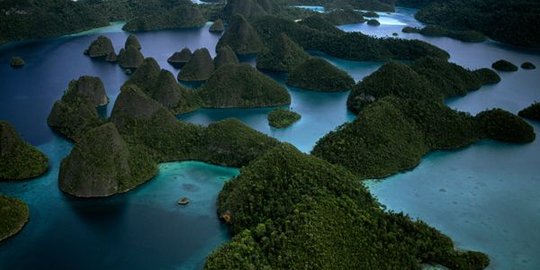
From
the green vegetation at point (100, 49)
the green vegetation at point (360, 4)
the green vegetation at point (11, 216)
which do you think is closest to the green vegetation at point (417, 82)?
the green vegetation at point (11, 216)

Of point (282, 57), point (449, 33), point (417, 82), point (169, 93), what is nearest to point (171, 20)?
point (282, 57)

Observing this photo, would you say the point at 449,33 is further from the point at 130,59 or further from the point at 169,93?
the point at 169,93

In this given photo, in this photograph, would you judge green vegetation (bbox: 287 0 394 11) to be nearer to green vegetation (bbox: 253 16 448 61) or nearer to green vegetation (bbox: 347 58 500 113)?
green vegetation (bbox: 253 16 448 61)

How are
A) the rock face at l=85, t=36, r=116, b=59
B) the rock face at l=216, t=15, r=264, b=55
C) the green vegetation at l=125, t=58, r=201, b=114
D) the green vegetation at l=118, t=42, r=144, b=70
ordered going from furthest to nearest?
the rock face at l=216, t=15, r=264, b=55 → the rock face at l=85, t=36, r=116, b=59 → the green vegetation at l=118, t=42, r=144, b=70 → the green vegetation at l=125, t=58, r=201, b=114

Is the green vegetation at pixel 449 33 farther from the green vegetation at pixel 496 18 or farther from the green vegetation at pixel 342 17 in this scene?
the green vegetation at pixel 342 17

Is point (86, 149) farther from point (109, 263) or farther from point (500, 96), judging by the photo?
point (500, 96)

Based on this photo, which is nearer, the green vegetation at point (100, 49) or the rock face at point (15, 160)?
the rock face at point (15, 160)

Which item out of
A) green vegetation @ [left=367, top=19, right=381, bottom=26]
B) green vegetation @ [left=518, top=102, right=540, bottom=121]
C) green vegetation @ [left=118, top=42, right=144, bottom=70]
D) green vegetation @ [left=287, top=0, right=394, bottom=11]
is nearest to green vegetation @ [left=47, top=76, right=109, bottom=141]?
green vegetation @ [left=118, top=42, right=144, bottom=70]

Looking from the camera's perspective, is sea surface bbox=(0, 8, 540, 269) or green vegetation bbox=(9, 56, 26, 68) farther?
green vegetation bbox=(9, 56, 26, 68)
